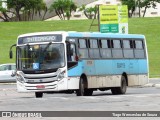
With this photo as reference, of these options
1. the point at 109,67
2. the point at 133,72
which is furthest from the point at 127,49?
the point at 109,67

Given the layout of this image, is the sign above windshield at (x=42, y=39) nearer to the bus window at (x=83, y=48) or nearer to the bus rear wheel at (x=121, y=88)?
the bus window at (x=83, y=48)

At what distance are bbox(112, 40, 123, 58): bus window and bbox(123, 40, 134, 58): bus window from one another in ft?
1.33

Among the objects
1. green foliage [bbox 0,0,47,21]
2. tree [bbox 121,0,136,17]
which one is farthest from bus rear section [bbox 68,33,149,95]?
tree [bbox 121,0,136,17]

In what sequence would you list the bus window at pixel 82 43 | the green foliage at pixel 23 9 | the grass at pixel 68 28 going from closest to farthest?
the bus window at pixel 82 43, the grass at pixel 68 28, the green foliage at pixel 23 9

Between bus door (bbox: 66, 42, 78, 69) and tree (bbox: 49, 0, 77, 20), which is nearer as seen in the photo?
bus door (bbox: 66, 42, 78, 69)

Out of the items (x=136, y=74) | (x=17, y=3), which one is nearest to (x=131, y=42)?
(x=136, y=74)

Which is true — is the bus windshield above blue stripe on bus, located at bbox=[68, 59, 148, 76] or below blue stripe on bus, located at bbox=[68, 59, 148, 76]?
above

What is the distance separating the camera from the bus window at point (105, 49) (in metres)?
32.3

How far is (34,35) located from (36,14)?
9277 centimetres

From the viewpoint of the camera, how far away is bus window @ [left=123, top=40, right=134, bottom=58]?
3419cm

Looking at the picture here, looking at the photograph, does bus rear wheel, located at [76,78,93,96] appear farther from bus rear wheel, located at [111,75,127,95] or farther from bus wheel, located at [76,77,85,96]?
bus rear wheel, located at [111,75,127,95]

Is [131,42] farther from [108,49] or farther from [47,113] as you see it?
[47,113]

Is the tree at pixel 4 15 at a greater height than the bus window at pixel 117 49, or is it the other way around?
the bus window at pixel 117 49

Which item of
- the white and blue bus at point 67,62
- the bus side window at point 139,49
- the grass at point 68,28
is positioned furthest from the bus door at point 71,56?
the grass at point 68,28
